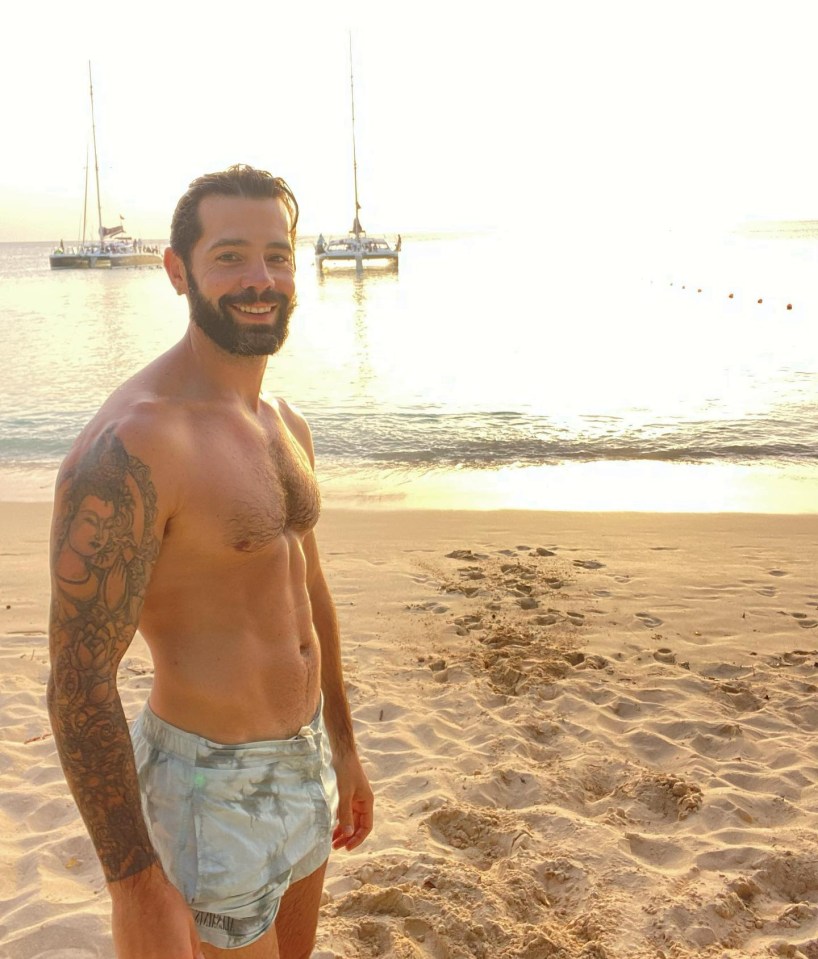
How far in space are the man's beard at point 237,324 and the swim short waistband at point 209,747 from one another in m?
0.87

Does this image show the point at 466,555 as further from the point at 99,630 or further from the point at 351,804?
the point at 99,630

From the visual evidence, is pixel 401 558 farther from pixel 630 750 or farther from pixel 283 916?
pixel 283 916

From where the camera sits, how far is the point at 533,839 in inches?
139

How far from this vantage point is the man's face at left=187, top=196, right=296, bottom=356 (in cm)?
197

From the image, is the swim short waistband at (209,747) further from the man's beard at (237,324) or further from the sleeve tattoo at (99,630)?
the man's beard at (237,324)

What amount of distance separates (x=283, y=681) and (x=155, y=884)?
54 cm

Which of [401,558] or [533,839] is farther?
[401,558]

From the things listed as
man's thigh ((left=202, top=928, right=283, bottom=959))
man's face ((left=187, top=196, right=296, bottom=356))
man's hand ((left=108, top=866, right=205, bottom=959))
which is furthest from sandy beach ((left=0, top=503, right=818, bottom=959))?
man's face ((left=187, top=196, right=296, bottom=356))

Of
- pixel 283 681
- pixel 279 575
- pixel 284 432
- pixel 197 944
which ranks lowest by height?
pixel 197 944

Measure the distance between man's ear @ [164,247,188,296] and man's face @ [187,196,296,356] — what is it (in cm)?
2

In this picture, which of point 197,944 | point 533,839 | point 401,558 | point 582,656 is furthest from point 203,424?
point 401,558

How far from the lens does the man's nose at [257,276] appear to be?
77.5 inches

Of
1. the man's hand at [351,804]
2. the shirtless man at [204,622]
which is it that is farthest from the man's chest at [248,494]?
the man's hand at [351,804]

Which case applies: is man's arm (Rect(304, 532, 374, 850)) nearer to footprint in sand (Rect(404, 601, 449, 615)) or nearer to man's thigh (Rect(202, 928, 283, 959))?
man's thigh (Rect(202, 928, 283, 959))
